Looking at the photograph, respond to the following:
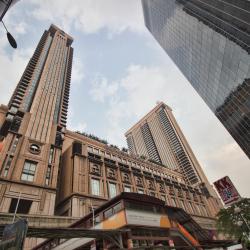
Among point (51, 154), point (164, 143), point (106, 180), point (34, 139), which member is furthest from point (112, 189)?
point (164, 143)

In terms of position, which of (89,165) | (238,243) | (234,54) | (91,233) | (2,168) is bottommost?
(238,243)

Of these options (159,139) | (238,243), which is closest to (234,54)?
(238,243)

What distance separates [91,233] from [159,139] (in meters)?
134

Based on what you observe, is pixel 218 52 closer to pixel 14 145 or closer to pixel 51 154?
pixel 51 154

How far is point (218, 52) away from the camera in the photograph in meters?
47.2

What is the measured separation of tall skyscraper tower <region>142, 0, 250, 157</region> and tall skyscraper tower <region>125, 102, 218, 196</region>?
189 feet

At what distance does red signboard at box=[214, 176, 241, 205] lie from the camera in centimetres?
1620

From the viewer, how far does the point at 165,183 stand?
206ft

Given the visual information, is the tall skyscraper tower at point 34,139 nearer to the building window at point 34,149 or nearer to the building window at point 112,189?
the building window at point 34,149

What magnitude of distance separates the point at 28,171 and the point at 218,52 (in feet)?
160

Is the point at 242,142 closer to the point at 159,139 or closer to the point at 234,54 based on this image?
the point at 234,54

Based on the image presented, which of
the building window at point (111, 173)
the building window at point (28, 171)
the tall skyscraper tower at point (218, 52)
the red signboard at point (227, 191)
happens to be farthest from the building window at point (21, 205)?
the tall skyscraper tower at point (218, 52)

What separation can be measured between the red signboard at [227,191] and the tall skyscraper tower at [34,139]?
86.2 feet

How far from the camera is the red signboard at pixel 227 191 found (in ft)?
53.2
